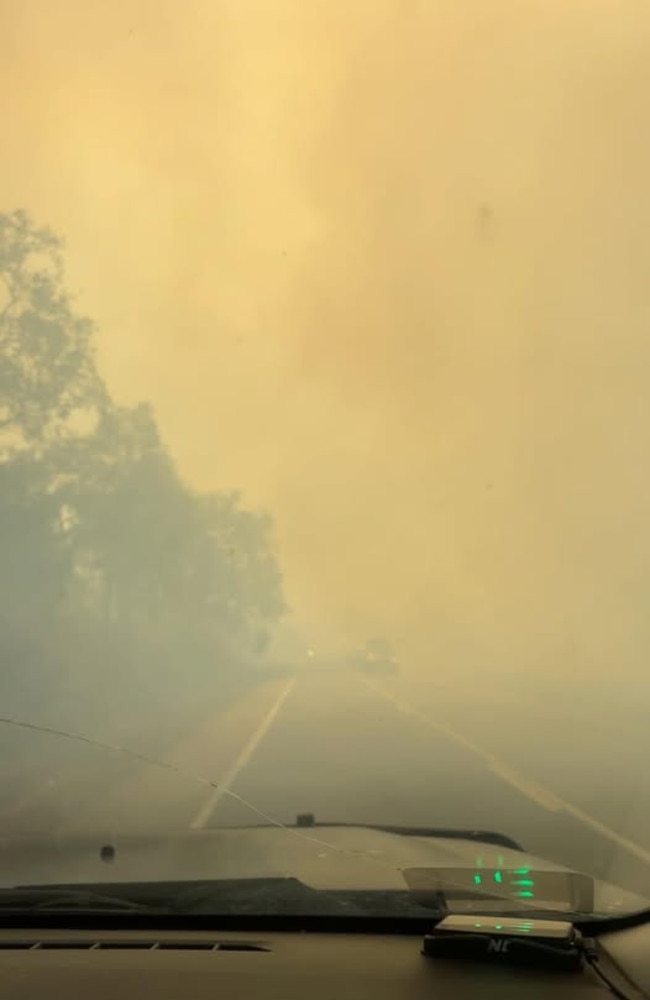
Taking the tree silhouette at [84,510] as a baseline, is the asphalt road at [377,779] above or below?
below

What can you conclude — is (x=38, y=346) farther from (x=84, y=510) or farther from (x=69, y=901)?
(x=69, y=901)

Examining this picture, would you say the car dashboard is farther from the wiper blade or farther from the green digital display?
the green digital display

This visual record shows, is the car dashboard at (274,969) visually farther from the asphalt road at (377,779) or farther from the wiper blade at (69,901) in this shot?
the asphalt road at (377,779)

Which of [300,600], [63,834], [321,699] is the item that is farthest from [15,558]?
[63,834]

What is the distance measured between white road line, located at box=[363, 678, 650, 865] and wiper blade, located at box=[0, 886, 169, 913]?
286 cm

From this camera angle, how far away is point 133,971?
12.9 ft

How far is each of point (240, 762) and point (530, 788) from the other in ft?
9.35

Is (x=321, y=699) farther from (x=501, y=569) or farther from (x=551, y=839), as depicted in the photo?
(x=551, y=839)

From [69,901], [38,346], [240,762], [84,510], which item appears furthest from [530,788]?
[38,346]

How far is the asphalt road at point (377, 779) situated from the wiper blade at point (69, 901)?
1.10 m

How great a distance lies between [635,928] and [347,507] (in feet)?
33.3

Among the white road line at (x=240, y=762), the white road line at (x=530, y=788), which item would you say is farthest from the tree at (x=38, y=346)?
the white road line at (x=530, y=788)

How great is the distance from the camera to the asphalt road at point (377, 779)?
6441 millimetres

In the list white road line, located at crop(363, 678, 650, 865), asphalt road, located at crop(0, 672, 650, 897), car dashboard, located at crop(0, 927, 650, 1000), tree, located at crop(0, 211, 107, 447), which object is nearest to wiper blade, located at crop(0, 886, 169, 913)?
car dashboard, located at crop(0, 927, 650, 1000)
